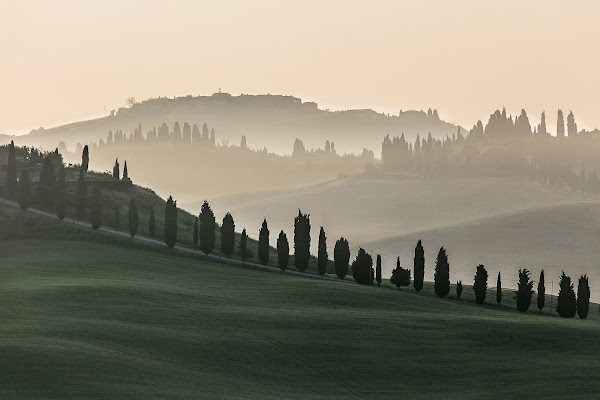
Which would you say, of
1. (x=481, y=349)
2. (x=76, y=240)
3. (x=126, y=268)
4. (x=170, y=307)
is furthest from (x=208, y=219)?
(x=481, y=349)

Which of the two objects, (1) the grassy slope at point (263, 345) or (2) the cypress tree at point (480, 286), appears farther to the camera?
(2) the cypress tree at point (480, 286)

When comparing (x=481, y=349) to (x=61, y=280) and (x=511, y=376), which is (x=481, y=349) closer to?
(x=511, y=376)

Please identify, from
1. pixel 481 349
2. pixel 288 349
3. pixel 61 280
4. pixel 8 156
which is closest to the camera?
pixel 288 349

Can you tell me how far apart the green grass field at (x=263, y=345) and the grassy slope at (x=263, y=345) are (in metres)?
0.16

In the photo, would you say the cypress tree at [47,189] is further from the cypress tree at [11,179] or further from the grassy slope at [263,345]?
the grassy slope at [263,345]

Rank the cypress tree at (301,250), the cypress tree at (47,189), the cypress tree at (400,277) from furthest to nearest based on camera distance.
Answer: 1. the cypress tree at (47,189)
2. the cypress tree at (301,250)
3. the cypress tree at (400,277)

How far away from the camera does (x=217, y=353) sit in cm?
7475

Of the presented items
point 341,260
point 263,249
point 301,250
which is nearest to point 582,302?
point 341,260

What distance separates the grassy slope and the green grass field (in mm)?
156

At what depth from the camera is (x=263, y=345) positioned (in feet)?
259

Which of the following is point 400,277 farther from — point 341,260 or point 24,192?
point 24,192

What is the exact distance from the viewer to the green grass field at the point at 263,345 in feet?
208

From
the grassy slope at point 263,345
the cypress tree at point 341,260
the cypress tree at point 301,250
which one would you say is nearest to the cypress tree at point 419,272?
the cypress tree at point 341,260

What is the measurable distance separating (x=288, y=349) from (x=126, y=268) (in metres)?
49.1
